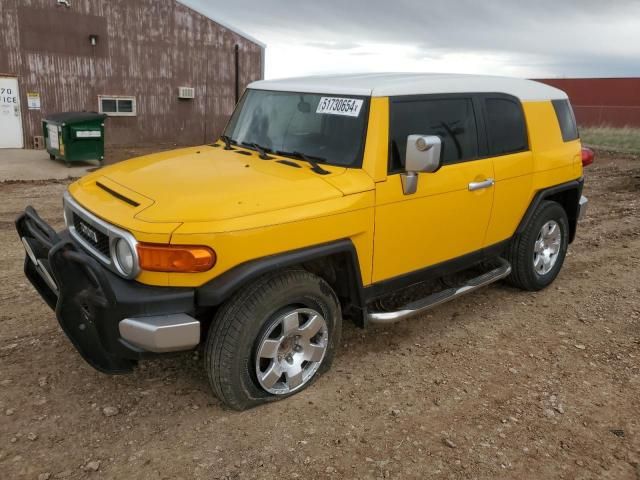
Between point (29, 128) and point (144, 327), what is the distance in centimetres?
1643

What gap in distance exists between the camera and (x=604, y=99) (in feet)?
111

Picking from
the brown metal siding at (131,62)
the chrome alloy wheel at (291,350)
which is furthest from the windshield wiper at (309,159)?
the brown metal siding at (131,62)

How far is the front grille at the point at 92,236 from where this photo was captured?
3237 millimetres

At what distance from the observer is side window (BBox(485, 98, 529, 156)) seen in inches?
176

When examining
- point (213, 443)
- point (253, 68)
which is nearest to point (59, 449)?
point (213, 443)

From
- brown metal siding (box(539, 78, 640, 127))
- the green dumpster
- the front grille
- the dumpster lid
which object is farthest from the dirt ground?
brown metal siding (box(539, 78, 640, 127))

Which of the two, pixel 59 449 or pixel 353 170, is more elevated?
pixel 353 170

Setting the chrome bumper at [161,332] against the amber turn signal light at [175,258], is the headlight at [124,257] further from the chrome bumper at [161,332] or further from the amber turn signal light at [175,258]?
the chrome bumper at [161,332]

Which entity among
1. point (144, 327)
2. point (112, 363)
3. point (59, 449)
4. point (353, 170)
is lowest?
point (59, 449)

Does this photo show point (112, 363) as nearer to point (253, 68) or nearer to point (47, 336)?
point (47, 336)

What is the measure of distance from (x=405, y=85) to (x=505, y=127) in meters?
1.22

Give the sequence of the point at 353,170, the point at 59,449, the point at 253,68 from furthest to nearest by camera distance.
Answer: the point at 253,68
the point at 353,170
the point at 59,449

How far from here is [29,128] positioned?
16.7 metres

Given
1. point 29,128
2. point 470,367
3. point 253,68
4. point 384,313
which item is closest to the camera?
point 384,313
